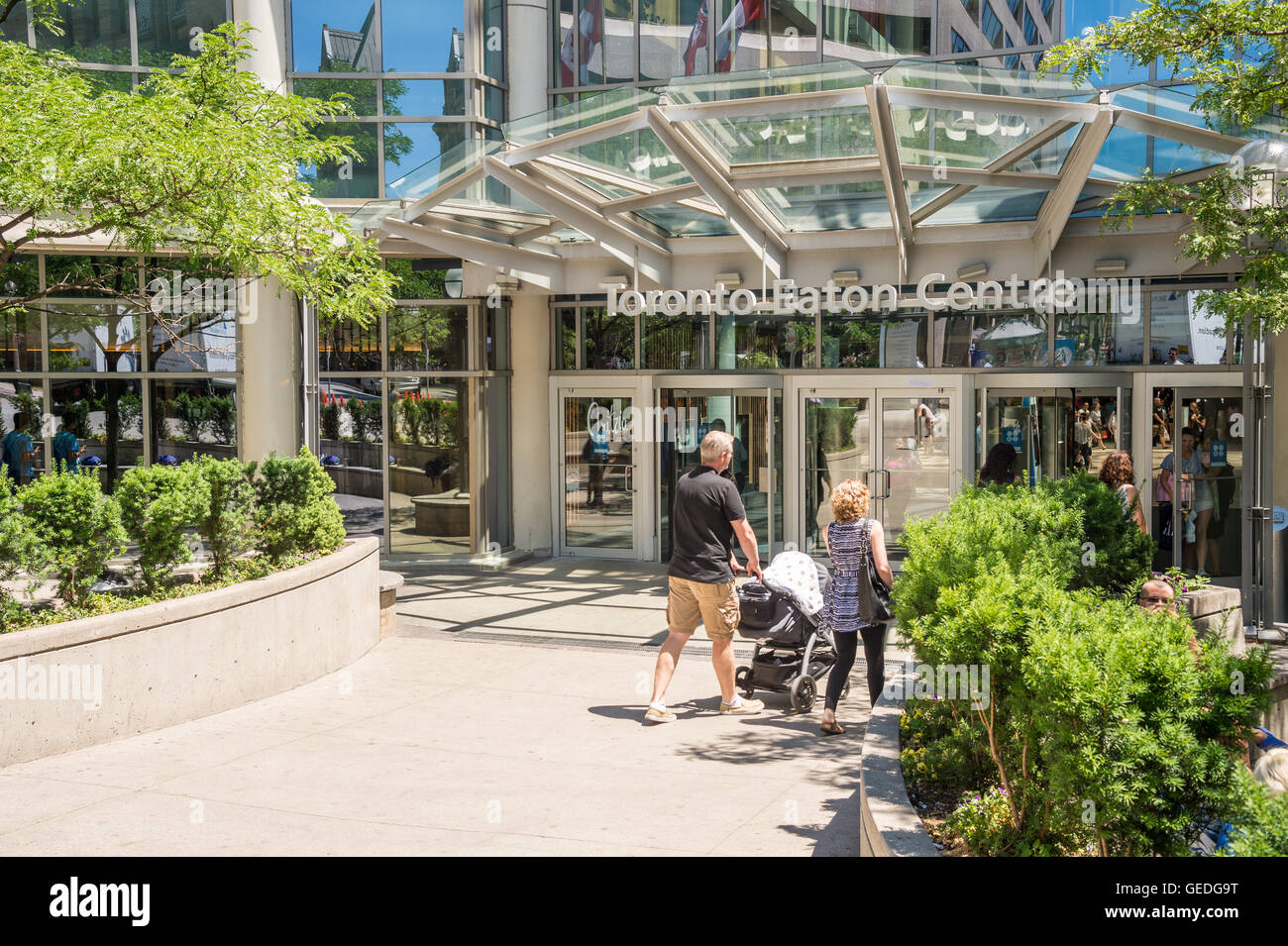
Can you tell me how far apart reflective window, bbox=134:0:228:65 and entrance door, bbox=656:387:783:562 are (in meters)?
7.36

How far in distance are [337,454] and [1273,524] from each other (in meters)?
10.9

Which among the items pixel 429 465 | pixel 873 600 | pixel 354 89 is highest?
pixel 354 89

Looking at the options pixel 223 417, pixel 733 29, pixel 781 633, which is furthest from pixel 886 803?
pixel 223 417

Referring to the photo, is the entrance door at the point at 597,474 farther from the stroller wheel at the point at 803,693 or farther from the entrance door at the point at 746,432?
the stroller wheel at the point at 803,693

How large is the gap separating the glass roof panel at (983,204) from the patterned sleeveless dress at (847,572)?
4.92 m

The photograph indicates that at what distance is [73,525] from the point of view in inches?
300

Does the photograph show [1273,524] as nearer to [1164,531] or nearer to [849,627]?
[1164,531]

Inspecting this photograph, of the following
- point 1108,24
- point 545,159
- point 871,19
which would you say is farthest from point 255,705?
point 871,19

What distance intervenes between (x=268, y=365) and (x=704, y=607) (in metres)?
9.28

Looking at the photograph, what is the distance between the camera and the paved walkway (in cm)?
566

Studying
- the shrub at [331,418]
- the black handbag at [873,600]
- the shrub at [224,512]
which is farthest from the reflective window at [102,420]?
the black handbag at [873,600]

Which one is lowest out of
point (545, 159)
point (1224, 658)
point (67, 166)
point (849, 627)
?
point (849, 627)

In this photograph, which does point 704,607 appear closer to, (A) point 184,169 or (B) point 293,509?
(B) point 293,509

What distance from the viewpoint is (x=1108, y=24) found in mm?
8336
